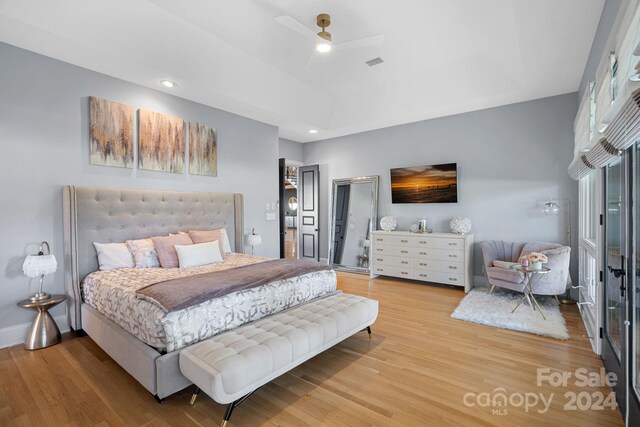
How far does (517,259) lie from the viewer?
185 inches

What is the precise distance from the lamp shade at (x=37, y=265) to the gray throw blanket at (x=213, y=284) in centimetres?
128

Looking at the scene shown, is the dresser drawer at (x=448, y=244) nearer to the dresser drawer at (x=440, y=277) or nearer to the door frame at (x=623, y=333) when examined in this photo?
the dresser drawer at (x=440, y=277)

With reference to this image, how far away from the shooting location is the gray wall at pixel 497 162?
4598mm

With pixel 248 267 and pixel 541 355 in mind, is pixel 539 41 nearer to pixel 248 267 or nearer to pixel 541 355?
pixel 541 355

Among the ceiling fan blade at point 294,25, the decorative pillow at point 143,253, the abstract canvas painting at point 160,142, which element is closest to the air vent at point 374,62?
the ceiling fan blade at point 294,25

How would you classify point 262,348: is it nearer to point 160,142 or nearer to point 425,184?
point 160,142

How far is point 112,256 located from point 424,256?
4681 millimetres

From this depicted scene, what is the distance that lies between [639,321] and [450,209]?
3830 mm

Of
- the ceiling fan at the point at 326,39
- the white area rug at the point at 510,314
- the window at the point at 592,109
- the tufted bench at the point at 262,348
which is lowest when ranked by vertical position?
the white area rug at the point at 510,314

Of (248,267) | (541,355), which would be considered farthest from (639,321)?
(248,267)

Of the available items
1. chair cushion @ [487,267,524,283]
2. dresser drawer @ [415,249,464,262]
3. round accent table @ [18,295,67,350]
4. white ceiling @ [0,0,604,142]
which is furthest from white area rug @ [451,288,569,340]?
round accent table @ [18,295,67,350]

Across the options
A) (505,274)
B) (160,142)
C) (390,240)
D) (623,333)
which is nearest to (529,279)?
(505,274)

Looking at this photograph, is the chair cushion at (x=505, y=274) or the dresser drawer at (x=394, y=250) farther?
the dresser drawer at (x=394, y=250)

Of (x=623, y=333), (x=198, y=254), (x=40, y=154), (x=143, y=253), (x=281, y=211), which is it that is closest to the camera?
(x=623, y=333)
